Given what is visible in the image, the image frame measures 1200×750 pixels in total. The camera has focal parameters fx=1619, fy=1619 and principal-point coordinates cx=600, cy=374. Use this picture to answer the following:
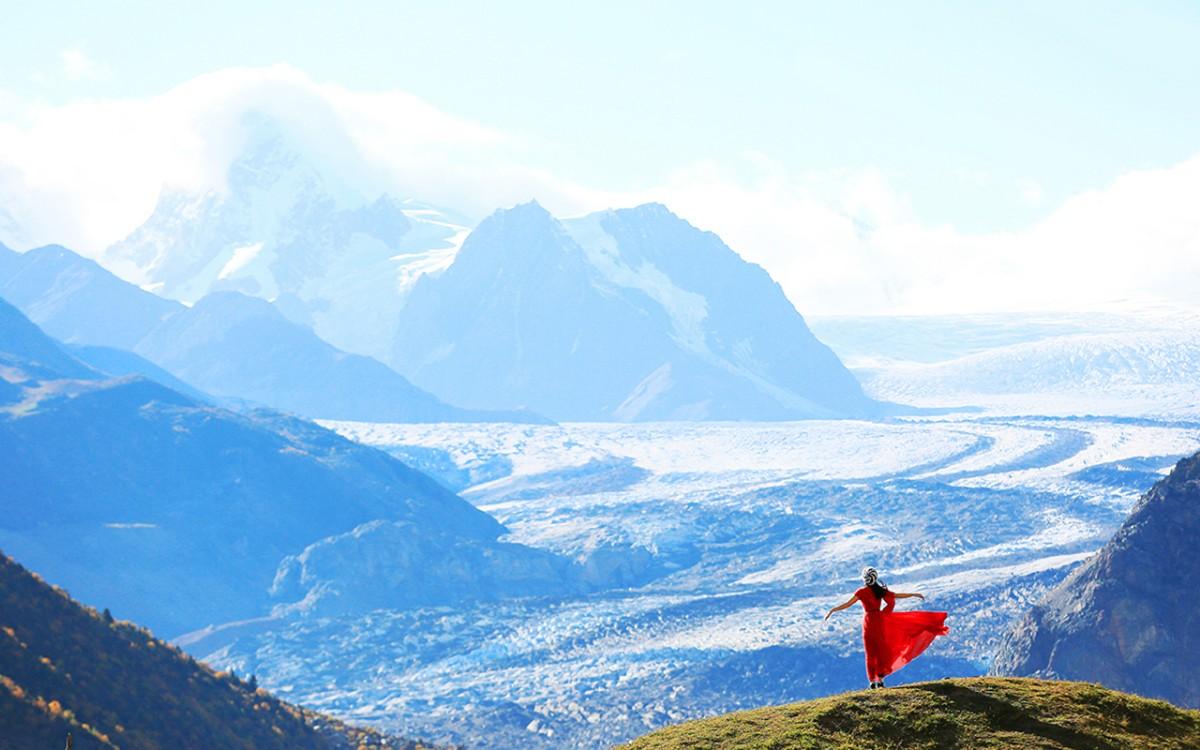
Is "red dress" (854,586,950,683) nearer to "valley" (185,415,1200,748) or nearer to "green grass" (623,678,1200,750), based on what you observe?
"green grass" (623,678,1200,750)

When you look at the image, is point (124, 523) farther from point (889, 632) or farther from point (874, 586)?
point (874, 586)

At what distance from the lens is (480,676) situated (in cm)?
13562

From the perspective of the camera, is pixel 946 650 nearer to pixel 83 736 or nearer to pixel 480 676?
pixel 480 676

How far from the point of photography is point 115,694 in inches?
2131

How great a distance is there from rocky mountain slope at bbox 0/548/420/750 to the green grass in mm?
27216

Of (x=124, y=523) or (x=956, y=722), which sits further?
(x=124, y=523)

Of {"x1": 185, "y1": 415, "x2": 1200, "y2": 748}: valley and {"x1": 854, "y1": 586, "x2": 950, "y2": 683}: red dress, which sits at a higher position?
{"x1": 854, "y1": 586, "x2": 950, "y2": 683}: red dress

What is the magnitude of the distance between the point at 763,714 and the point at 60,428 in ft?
580

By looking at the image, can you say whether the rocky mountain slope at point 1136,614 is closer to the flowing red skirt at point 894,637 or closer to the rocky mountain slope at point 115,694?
the rocky mountain slope at point 115,694

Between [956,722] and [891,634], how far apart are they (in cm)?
203

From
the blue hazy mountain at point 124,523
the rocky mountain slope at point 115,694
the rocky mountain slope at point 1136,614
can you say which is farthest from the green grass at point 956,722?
the blue hazy mountain at point 124,523

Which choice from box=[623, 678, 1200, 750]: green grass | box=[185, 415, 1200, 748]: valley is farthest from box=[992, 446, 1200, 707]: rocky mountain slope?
box=[623, 678, 1200, 750]: green grass

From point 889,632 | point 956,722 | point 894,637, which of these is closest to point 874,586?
point 889,632

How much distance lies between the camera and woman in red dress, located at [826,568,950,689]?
2428cm
